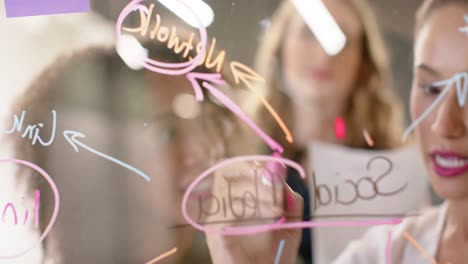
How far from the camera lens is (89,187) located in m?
0.73

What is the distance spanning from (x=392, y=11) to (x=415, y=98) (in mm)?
120

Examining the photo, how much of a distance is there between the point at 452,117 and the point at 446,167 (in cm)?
7

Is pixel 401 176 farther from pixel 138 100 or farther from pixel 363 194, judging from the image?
pixel 138 100

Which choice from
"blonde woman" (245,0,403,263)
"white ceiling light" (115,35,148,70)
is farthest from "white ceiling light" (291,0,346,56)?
"white ceiling light" (115,35,148,70)

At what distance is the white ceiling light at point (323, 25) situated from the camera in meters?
0.68

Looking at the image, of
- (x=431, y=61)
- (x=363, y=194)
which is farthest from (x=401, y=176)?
(x=431, y=61)

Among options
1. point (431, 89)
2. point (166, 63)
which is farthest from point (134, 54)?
point (431, 89)

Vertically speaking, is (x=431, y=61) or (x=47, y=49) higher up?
(x=47, y=49)

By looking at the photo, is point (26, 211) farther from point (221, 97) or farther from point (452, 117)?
point (452, 117)

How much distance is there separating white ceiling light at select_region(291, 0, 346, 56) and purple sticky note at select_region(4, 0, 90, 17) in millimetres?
311

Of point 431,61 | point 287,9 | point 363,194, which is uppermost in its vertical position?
point 287,9

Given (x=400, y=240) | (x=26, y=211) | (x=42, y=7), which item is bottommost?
(x=400, y=240)

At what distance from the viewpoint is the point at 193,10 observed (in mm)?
707

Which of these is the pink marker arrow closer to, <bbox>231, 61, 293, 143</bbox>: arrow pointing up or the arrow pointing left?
<bbox>231, 61, 293, 143</bbox>: arrow pointing up
